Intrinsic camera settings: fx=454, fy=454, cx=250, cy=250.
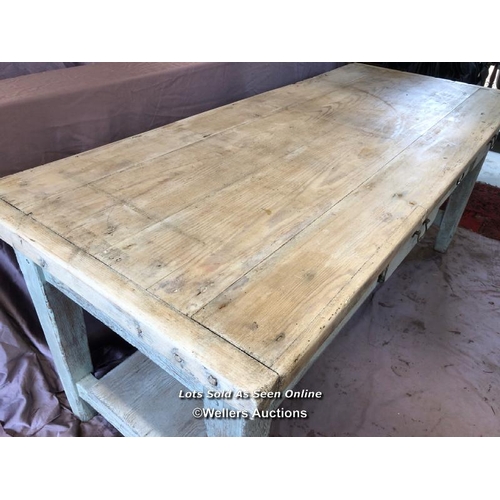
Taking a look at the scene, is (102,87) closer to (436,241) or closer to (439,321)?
(439,321)

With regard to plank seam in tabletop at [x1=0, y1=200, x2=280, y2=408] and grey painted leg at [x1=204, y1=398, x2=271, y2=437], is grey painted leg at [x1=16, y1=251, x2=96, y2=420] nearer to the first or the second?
plank seam in tabletop at [x1=0, y1=200, x2=280, y2=408]

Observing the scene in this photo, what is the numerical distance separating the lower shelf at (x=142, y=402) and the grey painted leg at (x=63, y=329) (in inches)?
1.6

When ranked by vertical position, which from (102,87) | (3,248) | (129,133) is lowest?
(3,248)

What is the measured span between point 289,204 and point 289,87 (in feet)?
2.67

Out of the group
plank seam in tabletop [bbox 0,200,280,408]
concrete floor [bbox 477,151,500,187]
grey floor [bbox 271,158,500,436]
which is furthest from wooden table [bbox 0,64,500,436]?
concrete floor [bbox 477,151,500,187]

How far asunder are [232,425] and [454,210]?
1.50m

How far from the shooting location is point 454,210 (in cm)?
185

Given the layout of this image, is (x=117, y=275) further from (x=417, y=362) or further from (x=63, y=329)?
(x=417, y=362)

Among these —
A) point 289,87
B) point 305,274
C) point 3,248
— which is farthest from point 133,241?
point 289,87

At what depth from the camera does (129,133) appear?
4.22 feet

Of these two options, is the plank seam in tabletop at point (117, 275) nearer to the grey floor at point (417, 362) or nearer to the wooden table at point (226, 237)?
the wooden table at point (226, 237)

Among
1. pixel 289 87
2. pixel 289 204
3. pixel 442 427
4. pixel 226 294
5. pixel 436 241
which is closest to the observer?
pixel 226 294

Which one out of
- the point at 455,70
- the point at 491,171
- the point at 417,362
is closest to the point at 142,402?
the point at 417,362

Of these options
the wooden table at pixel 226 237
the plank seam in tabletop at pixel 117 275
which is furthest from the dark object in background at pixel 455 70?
the plank seam in tabletop at pixel 117 275
